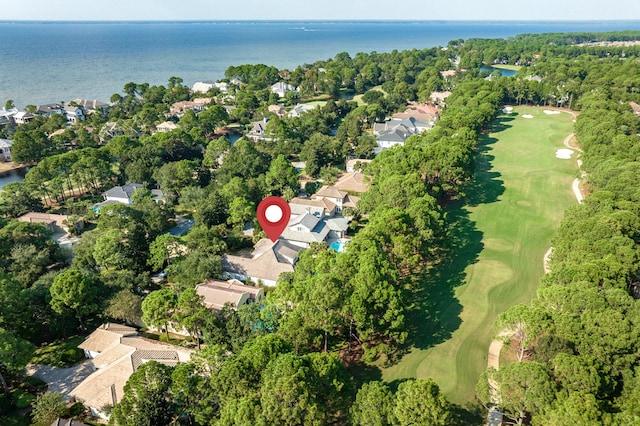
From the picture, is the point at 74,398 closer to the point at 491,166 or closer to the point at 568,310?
the point at 568,310

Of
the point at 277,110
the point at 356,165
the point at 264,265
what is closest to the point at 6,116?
the point at 277,110

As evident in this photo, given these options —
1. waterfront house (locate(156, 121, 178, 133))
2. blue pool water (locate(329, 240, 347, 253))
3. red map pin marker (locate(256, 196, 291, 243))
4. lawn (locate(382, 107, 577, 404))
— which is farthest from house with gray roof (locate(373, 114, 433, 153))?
red map pin marker (locate(256, 196, 291, 243))

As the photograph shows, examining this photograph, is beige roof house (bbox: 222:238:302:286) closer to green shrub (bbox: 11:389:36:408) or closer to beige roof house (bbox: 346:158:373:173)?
green shrub (bbox: 11:389:36:408)

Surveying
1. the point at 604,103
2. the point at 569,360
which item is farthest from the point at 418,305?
the point at 604,103

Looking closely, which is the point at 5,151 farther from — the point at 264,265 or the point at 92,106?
the point at 264,265

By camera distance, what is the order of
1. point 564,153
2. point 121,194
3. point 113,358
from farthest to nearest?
point 564,153, point 121,194, point 113,358

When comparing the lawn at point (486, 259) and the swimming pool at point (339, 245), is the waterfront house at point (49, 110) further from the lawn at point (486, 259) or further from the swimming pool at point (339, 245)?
the lawn at point (486, 259)
